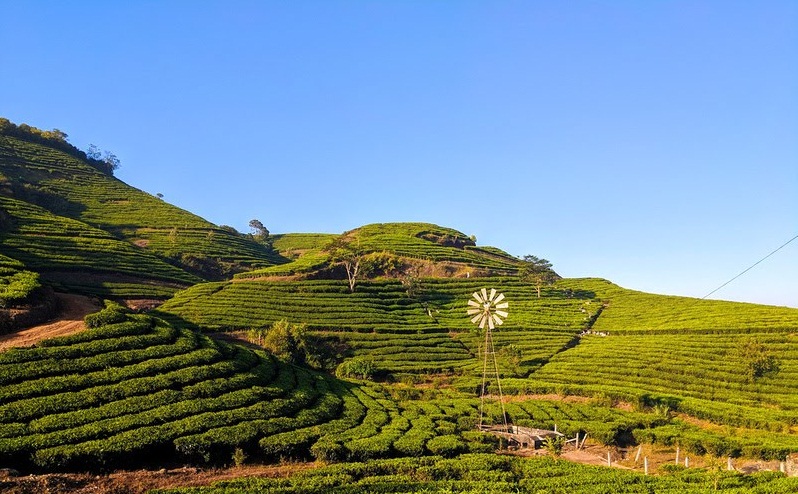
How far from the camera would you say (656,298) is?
9256 cm

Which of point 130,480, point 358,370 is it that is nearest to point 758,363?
point 358,370

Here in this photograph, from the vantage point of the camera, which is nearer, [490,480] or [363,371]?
[490,480]

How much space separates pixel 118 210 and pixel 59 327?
8943 cm

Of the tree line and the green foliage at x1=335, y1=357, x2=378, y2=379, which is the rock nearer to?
the green foliage at x1=335, y1=357, x2=378, y2=379

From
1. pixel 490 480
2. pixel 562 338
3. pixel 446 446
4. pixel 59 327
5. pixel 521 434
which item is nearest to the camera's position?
pixel 490 480

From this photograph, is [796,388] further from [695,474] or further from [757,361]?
[695,474]

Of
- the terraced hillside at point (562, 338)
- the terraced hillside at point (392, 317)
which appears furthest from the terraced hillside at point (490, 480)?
the terraced hillside at point (392, 317)

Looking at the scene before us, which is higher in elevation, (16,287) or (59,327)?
(16,287)

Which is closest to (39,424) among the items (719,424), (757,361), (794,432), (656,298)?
(719,424)

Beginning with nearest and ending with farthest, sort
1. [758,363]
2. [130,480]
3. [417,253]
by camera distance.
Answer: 1. [130,480]
2. [758,363]
3. [417,253]

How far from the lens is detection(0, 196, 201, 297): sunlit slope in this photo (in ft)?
210

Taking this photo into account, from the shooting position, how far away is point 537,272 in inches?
3974

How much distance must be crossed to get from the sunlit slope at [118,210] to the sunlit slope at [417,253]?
15.1m

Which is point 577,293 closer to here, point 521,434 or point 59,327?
point 521,434
